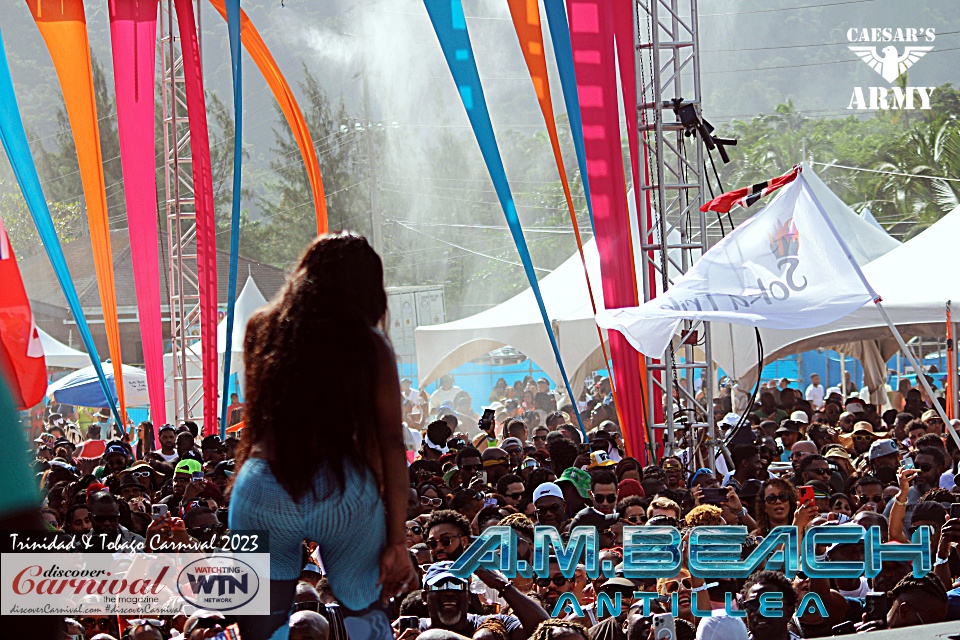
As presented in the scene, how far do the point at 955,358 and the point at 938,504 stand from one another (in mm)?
6730

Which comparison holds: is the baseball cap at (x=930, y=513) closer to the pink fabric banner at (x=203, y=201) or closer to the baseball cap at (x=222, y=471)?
the baseball cap at (x=222, y=471)

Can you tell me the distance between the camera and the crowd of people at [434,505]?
2928mm

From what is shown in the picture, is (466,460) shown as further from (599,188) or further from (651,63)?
(651,63)

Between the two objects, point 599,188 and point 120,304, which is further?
point 120,304

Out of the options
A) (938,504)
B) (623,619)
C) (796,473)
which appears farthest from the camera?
(796,473)

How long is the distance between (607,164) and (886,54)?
72.9 m

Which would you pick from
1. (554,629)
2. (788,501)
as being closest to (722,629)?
(554,629)

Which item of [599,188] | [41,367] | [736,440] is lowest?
[736,440]

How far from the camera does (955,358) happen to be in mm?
12766

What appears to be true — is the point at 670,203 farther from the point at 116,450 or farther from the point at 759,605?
the point at 759,605

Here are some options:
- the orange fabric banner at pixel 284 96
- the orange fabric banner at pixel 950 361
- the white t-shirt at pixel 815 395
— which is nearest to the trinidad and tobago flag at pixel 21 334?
the orange fabric banner at pixel 284 96

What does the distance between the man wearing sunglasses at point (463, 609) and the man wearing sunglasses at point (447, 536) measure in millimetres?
1079

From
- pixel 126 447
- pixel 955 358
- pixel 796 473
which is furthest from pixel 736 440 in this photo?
pixel 126 447

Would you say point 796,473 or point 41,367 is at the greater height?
point 41,367
